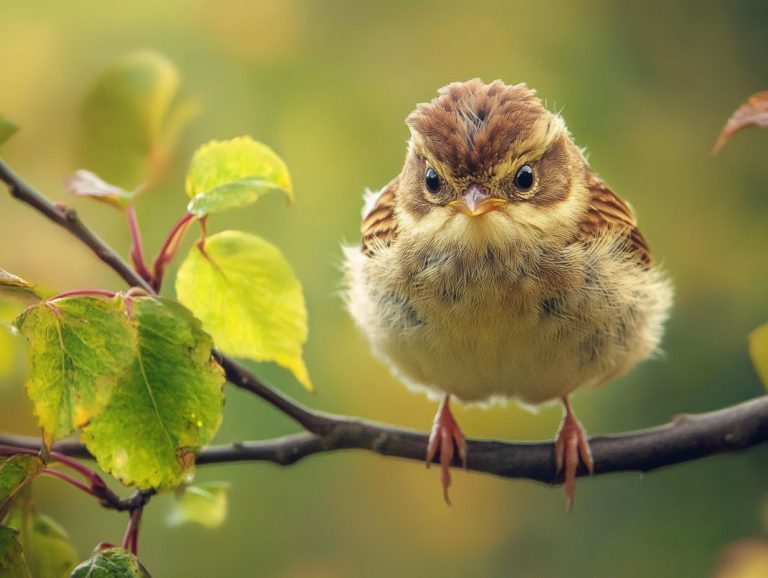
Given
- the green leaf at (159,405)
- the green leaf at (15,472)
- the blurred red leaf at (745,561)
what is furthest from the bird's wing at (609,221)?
the green leaf at (15,472)

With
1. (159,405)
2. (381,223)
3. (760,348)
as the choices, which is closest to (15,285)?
(159,405)

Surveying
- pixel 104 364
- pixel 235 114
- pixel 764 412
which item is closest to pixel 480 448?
pixel 764 412

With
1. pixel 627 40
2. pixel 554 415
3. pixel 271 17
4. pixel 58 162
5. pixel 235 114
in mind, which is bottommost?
pixel 554 415

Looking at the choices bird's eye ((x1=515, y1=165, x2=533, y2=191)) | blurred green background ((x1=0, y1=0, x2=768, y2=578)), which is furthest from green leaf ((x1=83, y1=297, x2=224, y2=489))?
blurred green background ((x1=0, y1=0, x2=768, y2=578))

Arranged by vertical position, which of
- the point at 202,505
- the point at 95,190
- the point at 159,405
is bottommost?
the point at 202,505

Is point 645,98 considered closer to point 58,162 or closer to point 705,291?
point 705,291

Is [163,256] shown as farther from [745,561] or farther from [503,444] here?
[745,561]
